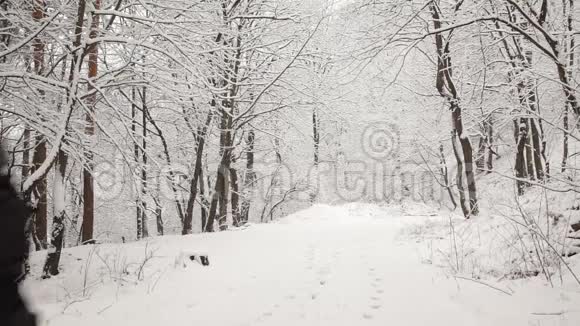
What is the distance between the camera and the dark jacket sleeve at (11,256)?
4.46ft

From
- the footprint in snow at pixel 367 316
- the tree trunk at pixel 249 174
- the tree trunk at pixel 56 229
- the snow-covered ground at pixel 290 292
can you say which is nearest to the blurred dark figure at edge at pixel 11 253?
the snow-covered ground at pixel 290 292

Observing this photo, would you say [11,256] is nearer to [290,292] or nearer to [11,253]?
[11,253]

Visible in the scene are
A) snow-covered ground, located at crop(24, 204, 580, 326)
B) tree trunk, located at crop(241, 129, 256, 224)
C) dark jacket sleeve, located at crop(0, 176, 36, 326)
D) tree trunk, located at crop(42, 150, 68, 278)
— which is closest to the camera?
dark jacket sleeve, located at crop(0, 176, 36, 326)

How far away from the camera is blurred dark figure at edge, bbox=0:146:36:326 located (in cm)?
136

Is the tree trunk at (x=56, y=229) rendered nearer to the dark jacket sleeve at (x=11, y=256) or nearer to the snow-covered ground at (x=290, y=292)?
the snow-covered ground at (x=290, y=292)

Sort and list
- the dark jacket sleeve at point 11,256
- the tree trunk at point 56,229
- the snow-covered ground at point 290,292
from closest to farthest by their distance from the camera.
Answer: the dark jacket sleeve at point 11,256 → the snow-covered ground at point 290,292 → the tree trunk at point 56,229

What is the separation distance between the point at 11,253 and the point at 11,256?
0.05ft

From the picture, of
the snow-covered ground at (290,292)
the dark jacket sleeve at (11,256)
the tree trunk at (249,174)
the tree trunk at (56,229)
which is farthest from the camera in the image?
the tree trunk at (249,174)

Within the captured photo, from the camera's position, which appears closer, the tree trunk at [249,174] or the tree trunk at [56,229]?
the tree trunk at [56,229]

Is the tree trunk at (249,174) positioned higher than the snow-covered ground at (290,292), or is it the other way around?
the tree trunk at (249,174)

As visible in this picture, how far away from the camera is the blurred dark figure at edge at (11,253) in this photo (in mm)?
1361

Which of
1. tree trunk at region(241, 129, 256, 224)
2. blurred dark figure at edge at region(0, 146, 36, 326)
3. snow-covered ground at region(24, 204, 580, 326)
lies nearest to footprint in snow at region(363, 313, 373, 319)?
snow-covered ground at region(24, 204, 580, 326)

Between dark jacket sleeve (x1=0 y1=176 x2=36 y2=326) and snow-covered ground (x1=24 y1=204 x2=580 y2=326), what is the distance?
231cm

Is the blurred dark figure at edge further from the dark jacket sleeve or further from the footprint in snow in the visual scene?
the footprint in snow
